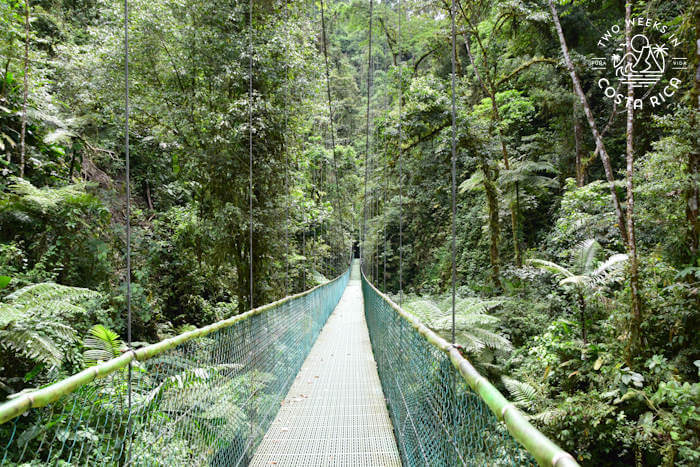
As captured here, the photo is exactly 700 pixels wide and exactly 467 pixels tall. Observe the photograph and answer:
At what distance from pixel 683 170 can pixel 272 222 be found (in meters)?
5.04

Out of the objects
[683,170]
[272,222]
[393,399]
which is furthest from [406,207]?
[393,399]

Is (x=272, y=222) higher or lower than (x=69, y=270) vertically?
higher

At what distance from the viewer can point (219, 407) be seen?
1934 mm

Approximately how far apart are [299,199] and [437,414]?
216 inches

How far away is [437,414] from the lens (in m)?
1.62

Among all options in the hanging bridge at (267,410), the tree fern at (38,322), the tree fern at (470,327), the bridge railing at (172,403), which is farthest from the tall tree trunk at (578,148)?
the tree fern at (38,322)

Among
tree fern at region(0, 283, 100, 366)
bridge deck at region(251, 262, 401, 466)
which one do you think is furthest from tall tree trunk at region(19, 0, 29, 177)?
bridge deck at region(251, 262, 401, 466)

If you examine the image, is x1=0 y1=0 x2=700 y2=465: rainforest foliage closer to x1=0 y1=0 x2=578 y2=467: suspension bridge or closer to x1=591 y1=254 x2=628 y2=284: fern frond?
x1=591 y1=254 x2=628 y2=284: fern frond

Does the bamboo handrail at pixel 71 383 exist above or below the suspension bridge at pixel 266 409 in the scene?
above

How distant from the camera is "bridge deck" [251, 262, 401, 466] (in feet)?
7.91

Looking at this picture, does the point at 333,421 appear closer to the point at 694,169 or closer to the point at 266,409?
the point at 266,409

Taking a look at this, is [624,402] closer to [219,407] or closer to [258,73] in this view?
[219,407]

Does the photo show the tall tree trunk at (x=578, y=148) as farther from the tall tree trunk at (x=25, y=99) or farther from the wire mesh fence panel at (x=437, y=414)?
the tall tree trunk at (x=25, y=99)

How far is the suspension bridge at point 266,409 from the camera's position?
3.59 feet
